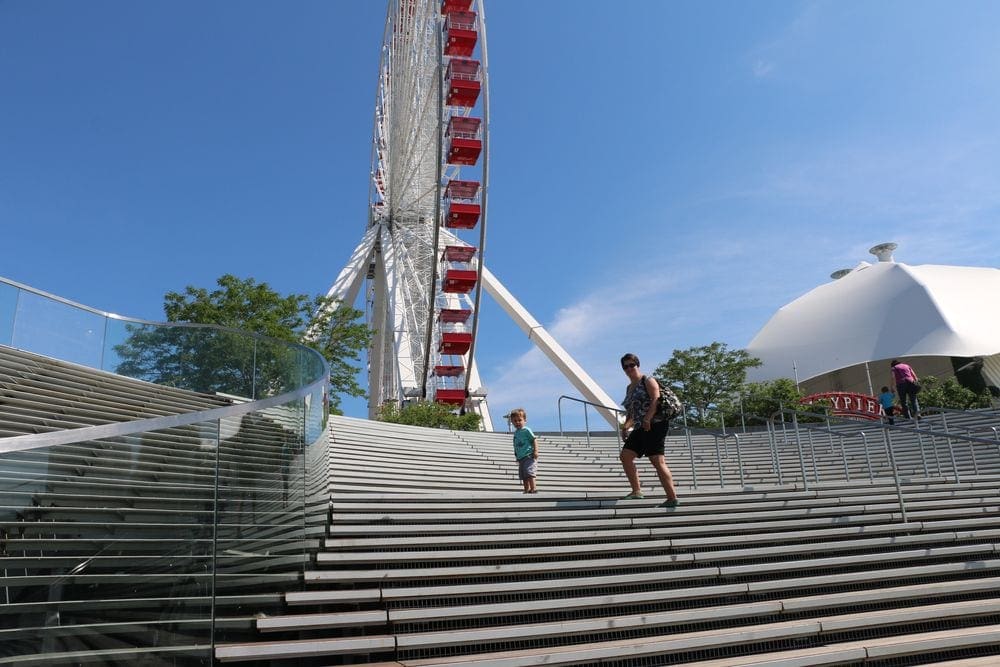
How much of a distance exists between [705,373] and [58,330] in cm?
2789

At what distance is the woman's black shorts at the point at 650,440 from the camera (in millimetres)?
6863

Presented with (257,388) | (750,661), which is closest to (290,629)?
(750,661)

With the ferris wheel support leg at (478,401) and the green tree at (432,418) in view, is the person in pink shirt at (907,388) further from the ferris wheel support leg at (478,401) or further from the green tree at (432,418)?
the ferris wheel support leg at (478,401)

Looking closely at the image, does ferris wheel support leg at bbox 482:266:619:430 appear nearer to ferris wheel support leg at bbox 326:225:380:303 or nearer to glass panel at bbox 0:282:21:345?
ferris wheel support leg at bbox 326:225:380:303

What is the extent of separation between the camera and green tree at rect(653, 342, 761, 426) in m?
34.3

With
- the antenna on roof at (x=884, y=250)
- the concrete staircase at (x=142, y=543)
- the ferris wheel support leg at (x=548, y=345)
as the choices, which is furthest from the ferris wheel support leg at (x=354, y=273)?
the antenna on roof at (x=884, y=250)

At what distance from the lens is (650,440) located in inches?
271

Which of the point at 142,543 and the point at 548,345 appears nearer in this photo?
the point at 142,543

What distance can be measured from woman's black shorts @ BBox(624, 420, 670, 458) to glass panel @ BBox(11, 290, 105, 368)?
8.57 metres

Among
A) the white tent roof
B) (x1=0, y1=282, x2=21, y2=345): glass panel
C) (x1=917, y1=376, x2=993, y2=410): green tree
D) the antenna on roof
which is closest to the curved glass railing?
(x1=0, y1=282, x2=21, y2=345): glass panel

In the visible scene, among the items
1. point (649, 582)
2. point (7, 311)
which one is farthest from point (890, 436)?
point (7, 311)

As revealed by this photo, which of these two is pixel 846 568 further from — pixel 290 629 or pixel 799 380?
pixel 799 380

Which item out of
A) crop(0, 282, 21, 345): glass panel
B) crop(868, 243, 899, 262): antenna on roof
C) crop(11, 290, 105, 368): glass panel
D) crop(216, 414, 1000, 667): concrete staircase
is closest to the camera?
crop(216, 414, 1000, 667): concrete staircase

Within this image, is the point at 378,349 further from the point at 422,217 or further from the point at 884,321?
the point at 884,321
